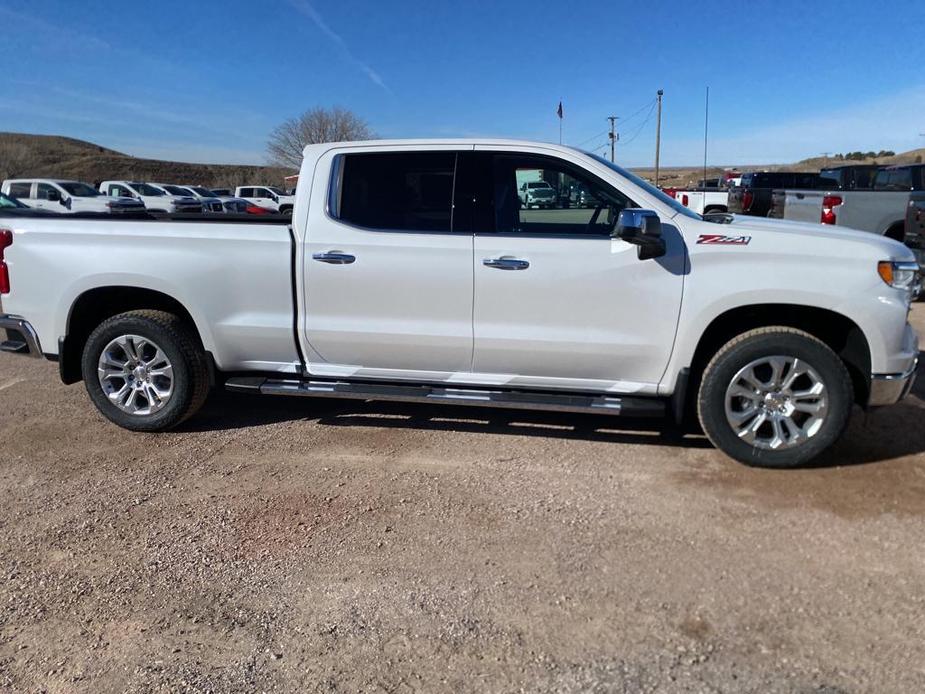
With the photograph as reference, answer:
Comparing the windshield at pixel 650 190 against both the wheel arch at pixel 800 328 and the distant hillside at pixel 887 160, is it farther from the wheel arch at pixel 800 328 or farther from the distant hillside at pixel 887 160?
the distant hillside at pixel 887 160

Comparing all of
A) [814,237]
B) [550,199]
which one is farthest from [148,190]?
[814,237]

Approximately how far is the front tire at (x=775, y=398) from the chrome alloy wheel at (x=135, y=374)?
3.47 meters

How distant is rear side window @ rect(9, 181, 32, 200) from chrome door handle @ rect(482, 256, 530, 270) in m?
26.7

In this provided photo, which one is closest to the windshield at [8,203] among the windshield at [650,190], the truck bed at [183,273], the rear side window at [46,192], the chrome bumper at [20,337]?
the rear side window at [46,192]

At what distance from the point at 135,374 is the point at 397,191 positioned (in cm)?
216

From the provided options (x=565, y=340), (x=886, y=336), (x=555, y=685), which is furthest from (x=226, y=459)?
(x=886, y=336)

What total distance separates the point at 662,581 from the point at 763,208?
14.2 metres

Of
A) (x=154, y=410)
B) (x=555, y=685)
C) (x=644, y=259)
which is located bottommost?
(x=555, y=685)

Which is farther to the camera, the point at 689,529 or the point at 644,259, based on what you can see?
the point at 644,259

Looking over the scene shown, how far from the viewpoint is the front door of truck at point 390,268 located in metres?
4.34

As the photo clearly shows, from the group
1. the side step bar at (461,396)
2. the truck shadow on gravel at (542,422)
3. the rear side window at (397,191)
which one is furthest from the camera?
the truck shadow on gravel at (542,422)

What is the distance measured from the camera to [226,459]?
174 inches

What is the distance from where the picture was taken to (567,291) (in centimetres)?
420

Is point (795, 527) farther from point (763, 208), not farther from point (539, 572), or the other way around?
point (763, 208)
